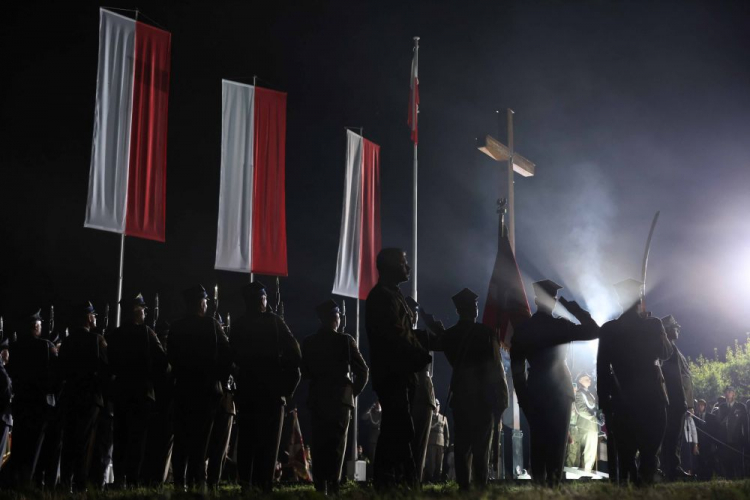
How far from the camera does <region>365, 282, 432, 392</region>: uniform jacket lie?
7121 millimetres

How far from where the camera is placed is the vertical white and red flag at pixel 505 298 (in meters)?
15.3

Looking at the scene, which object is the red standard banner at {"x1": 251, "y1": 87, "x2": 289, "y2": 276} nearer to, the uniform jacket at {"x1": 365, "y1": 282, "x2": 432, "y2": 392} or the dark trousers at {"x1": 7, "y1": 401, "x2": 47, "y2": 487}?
the dark trousers at {"x1": 7, "y1": 401, "x2": 47, "y2": 487}

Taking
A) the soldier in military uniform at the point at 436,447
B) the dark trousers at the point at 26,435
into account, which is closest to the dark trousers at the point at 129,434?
the dark trousers at the point at 26,435

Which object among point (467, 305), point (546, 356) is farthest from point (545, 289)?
point (467, 305)

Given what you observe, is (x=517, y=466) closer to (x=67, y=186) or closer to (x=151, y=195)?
(x=151, y=195)

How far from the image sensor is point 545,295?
29.9ft

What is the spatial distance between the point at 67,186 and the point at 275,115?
13.3 meters

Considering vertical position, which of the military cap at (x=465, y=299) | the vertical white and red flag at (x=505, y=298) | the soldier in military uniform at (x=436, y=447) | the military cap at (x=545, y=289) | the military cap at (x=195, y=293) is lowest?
the soldier in military uniform at (x=436, y=447)

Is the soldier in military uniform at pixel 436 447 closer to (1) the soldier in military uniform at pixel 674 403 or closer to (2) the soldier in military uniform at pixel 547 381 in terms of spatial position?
(1) the soldier in military uniform at pixel 674 403

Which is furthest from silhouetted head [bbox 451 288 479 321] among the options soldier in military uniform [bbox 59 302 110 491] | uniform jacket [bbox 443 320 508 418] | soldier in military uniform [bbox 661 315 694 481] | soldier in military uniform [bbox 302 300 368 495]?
soldier in military uniform [bbox 661 315 694 481]

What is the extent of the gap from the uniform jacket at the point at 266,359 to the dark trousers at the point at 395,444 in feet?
5.29

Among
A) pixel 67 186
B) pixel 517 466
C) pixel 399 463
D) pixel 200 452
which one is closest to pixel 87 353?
pixel 200 452

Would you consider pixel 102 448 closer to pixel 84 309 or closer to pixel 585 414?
pixel 84 309

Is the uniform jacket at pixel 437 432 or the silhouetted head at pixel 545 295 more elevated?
the silhouetted head at pixel 545 295
